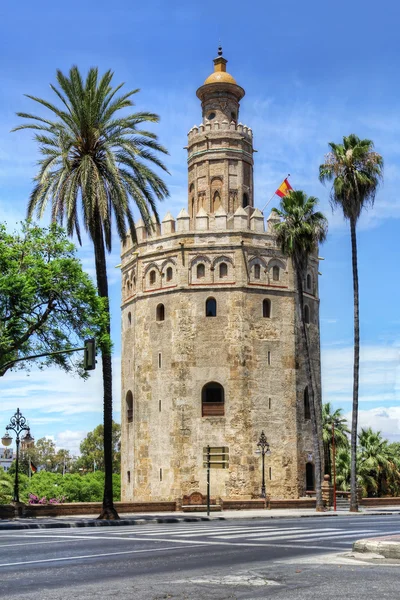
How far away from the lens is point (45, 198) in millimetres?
31562

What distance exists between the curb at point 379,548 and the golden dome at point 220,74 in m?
41.9

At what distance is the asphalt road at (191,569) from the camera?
971 centimetres

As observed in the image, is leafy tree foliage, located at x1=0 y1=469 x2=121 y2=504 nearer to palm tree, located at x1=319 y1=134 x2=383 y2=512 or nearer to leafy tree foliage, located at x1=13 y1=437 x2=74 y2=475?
palm tree, located at x1=319 y1=134 x2=383 y2=512

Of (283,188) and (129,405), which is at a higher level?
(283,188)

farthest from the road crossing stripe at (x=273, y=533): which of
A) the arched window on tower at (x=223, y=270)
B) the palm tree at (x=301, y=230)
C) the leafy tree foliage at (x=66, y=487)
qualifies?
the leafy tree foliage at (x=66, y=487)

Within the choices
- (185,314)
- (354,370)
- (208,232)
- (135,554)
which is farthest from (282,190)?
(135,554)

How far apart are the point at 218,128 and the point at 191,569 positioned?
139ft

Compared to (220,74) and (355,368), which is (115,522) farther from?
(220,74)

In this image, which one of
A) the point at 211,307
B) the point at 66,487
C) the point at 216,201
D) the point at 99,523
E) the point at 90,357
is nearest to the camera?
the point at 90,357

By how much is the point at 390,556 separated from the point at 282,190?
36.2 m

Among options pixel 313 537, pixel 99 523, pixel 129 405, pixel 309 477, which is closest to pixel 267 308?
pixel 309 477

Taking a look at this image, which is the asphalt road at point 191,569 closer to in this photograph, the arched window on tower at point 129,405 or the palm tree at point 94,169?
the palm tree at point 94,169

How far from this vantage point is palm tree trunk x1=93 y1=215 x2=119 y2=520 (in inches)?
1179

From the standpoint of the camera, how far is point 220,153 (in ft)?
168
